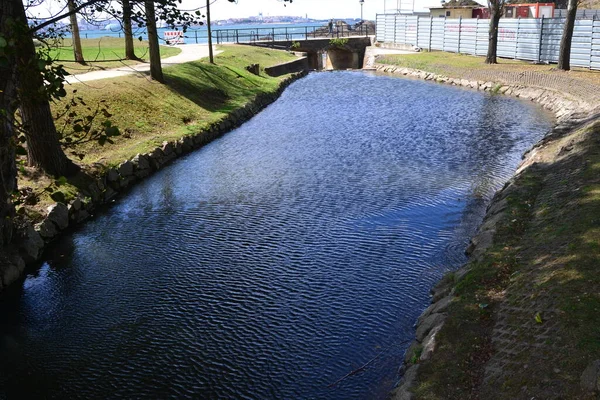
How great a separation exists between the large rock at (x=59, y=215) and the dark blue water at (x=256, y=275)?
0.48 m

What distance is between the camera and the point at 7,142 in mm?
10844

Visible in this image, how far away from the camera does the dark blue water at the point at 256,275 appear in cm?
917

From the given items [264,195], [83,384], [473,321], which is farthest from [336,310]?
[264,195]

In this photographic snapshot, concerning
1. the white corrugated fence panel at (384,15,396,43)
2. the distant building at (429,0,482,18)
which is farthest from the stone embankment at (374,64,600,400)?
the distant building at (429,0,482,18)

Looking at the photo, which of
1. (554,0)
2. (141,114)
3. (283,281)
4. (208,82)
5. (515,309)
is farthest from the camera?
(554,0)

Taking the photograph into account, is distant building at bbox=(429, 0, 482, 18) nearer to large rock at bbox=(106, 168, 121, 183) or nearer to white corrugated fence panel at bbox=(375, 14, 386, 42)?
white corrugated fence panel at bbox=(375, 14, 386, 42)

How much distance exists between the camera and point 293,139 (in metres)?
24.9

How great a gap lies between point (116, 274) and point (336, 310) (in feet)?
16.4

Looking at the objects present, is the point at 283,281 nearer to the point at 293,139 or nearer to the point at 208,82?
the point at 293,139

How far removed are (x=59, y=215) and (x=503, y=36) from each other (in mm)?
39400

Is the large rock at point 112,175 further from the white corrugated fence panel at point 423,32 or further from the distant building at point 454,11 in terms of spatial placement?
the distant building at point 454,11

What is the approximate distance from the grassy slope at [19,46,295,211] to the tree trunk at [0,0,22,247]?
2698 mm

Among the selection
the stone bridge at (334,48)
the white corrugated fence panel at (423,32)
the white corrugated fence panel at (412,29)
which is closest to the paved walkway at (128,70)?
the stone bridge at (334,48)

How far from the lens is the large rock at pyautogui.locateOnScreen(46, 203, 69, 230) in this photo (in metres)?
14.6
